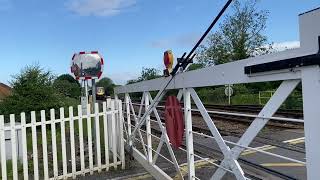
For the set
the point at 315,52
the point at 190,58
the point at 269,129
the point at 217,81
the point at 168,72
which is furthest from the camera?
the point at 269,129

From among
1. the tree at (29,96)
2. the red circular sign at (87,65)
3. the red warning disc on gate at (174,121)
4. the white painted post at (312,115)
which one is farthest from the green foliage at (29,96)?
the white painted post at (312,115)

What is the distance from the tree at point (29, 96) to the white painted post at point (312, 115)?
58.5 feet

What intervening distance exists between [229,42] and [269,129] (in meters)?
36.3

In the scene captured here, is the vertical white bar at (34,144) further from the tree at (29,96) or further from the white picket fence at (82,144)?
the tree at (29,96)

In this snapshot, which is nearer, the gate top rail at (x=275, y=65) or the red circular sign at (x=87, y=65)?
the gate top rail at (x=275, y=65)

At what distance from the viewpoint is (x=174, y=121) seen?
17.5 ft

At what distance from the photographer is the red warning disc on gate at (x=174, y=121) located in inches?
204

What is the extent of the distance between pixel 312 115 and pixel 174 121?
285cm

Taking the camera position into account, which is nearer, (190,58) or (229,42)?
(190,58)

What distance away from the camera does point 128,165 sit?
8.93m

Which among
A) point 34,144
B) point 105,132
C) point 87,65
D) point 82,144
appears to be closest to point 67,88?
point 87,65

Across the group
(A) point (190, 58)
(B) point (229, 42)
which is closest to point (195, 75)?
(A) point (190, 58)

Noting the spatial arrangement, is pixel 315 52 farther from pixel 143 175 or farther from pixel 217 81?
pixel 143 175

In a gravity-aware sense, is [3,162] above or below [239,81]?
below
